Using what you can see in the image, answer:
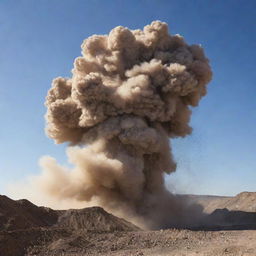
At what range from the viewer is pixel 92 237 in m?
25.0

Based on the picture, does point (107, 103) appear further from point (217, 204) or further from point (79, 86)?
point (217, 204)

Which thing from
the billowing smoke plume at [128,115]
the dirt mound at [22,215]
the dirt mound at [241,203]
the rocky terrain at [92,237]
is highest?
the billowing smoke plume at [128,115]

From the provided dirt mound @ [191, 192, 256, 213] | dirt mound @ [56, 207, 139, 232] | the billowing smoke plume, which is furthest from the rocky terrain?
dirt mound @ [191, 192, 256, 213]

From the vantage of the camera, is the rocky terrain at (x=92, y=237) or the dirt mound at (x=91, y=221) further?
the dirt mound at (x=91, y=221)

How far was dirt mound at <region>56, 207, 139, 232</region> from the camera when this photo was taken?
28.5 meters

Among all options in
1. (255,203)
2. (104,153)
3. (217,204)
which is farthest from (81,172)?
(217,204)

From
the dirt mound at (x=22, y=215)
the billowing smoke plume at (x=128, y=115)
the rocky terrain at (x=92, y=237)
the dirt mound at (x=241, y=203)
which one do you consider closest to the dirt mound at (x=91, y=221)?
the rocky terrain at (x=92, y=237)

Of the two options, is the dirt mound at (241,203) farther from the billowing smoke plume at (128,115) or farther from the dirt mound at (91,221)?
the dirt mound at (91,221)

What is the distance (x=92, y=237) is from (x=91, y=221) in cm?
426

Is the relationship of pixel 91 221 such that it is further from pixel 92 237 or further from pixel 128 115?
pixel 128 115

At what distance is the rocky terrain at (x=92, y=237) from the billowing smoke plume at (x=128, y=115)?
7.10 metres

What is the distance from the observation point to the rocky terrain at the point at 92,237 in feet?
70.2

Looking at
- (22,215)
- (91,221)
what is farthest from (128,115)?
(22,215)

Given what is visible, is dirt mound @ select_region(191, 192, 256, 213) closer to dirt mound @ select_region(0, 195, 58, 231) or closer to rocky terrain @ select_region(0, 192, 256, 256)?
rocky terrain @ select_region(0, 192, 256, 256)
